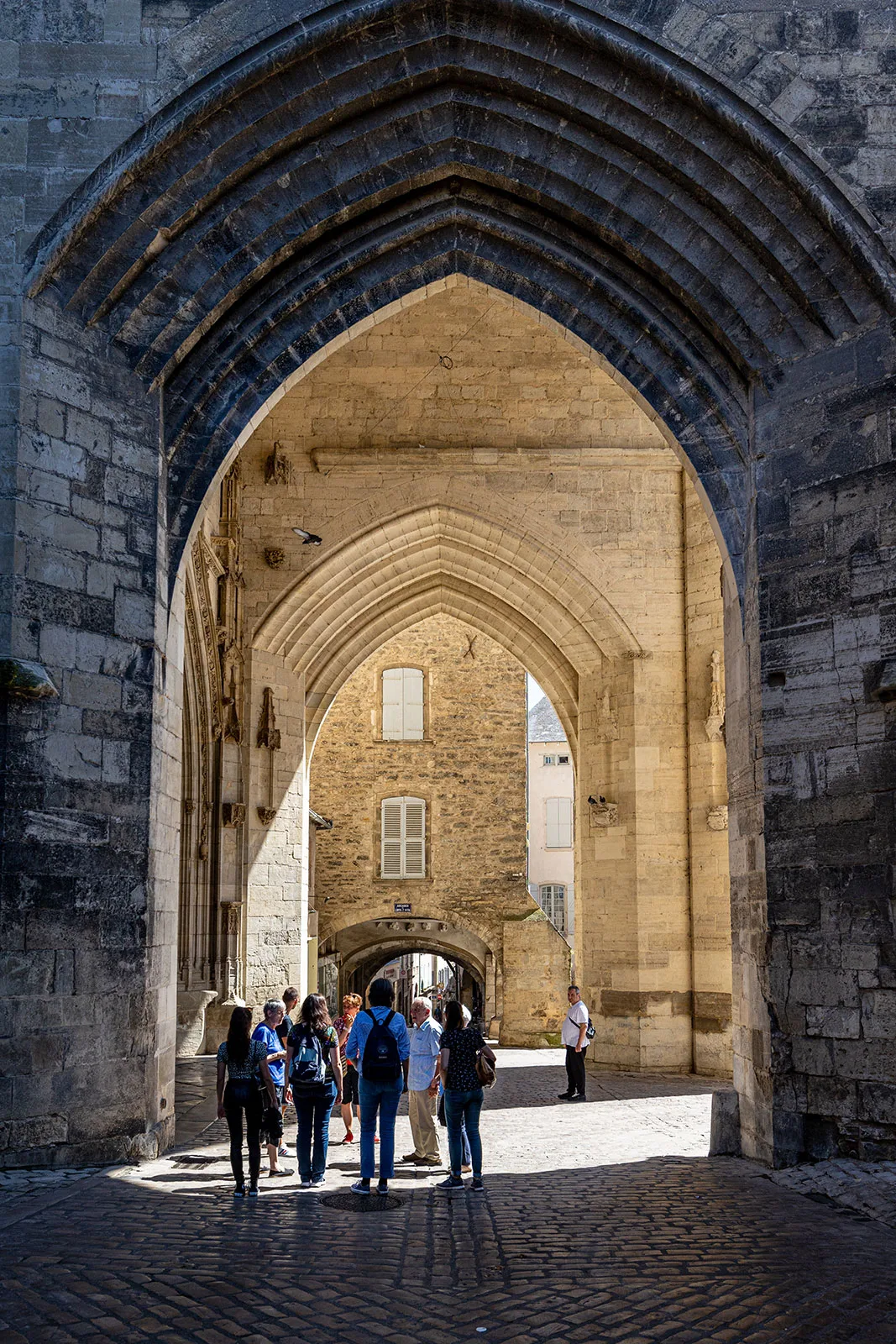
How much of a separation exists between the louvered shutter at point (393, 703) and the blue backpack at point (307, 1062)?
676 inches

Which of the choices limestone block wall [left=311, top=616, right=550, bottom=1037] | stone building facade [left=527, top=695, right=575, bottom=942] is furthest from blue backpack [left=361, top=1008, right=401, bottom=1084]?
stone building facade [left=527, top=695, right=575, bottom=942]

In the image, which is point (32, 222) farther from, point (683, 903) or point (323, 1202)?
point (683, 903)

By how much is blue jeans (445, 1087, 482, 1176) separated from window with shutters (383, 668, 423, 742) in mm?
16964

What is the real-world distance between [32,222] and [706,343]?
393 centimetres

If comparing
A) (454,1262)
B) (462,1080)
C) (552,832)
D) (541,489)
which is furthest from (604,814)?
(552,832)

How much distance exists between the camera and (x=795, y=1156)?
22.3 ft

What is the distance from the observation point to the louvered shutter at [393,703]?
23.5 m

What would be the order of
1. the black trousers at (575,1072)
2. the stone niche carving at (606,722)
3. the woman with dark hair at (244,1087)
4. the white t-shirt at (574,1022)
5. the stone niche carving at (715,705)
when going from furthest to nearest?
the stone niche carving at (606,722), the stone niche carving at (715,705), the black trousers at (575,1072), the white t-shirt at (574,1022), the woman with dark hair at (244,1087)

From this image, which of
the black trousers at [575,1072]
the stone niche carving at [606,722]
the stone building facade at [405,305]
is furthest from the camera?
the stone niche carving at [606,722]

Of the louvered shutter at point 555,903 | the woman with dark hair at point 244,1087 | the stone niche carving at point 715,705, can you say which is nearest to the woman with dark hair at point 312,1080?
the woman with dark hair at point 244,1087

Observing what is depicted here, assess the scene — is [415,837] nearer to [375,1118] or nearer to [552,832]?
[552,832]

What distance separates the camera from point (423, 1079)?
283 inches

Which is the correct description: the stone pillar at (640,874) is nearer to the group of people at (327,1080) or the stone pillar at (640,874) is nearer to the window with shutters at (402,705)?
the group of people at (327,1080)

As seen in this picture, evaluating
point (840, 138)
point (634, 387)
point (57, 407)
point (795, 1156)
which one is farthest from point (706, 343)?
point (795, 1156)
